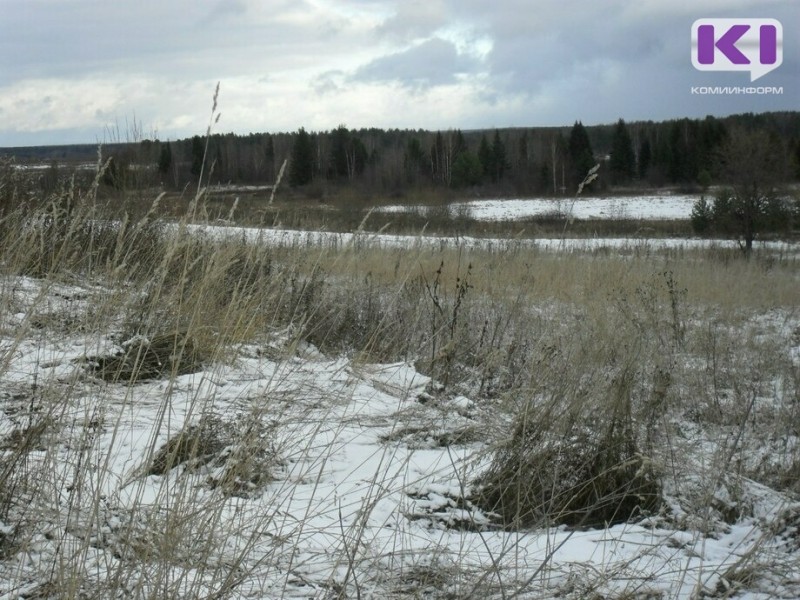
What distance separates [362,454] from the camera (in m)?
3.05

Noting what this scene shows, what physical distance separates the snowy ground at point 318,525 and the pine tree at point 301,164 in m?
40.1

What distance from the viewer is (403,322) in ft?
18.3

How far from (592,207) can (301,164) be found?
19151mm

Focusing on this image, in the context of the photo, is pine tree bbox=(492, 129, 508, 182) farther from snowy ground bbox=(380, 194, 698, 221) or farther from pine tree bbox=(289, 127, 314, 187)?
pine tree bbox=(289, 127, 314, 187)

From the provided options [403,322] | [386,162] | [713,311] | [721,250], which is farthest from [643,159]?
[403,322]

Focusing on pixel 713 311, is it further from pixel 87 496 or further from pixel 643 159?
pixel 643 159

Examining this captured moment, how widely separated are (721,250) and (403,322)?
1418 cm

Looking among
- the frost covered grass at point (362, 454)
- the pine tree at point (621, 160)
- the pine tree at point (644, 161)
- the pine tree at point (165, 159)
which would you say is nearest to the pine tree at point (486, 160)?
the pine tree at point (621, 160)

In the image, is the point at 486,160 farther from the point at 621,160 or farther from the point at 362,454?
the point at 362,454

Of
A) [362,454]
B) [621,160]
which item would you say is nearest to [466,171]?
[621,160]

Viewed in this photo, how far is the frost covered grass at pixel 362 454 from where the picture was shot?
1.93m

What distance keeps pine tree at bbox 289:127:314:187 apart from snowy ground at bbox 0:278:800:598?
4011 centimetres

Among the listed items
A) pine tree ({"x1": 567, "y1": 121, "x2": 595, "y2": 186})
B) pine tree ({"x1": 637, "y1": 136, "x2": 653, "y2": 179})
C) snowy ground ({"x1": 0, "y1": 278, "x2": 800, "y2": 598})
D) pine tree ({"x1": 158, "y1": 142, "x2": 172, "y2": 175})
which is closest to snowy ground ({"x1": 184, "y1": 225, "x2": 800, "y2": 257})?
pine tree ({"x1": 158, "y1": 142, "x2": 172, "y2": 175})

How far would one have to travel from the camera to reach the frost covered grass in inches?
75.9
